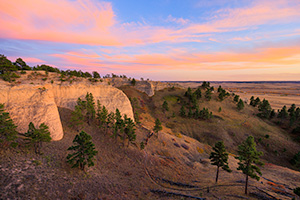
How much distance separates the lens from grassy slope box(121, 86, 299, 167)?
2832 inches

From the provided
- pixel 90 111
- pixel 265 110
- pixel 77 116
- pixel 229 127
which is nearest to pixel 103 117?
pixel 90 111

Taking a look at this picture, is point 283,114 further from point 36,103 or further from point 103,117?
point 36,103

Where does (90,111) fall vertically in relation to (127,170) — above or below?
above

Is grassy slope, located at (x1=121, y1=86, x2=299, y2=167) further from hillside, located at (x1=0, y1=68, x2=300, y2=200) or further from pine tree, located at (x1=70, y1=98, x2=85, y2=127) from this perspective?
Answer: pine tree, located at (x1=70, y1=98, x2=85, y2=127)

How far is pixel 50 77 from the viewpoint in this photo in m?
47.2

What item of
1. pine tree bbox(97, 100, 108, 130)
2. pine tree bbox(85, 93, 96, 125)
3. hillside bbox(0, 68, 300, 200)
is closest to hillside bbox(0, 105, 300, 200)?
hillside bbox(0, 68, 300, 200)

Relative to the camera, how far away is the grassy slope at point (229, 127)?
71931 millimetres

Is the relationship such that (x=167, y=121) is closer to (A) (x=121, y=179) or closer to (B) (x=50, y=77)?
(A) (x=121, y=179)

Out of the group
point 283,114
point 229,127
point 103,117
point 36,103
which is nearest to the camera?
point 36,103

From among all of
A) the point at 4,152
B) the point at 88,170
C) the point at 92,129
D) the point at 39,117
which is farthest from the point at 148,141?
the point at 4,152

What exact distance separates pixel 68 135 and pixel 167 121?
6449cm

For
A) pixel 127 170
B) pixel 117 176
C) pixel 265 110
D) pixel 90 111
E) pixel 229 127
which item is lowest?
pixel 229 127

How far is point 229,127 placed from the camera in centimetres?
8481

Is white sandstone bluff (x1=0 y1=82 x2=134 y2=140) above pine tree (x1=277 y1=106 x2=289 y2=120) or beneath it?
above
